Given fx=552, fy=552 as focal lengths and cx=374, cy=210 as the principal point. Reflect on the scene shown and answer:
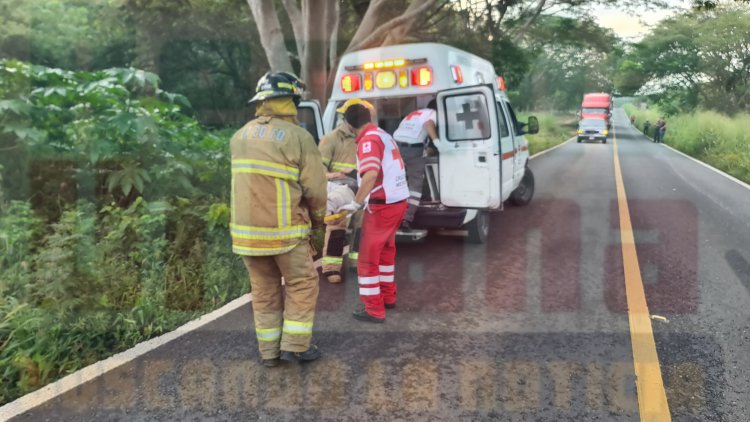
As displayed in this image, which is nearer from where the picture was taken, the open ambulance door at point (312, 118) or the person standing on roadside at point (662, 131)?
the open ambulance door at point (312, 118)

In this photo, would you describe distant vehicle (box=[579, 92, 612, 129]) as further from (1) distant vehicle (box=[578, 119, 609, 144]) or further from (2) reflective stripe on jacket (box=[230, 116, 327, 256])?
(2) reflective stripe on jacket (box=[230, 116, 327, 256])

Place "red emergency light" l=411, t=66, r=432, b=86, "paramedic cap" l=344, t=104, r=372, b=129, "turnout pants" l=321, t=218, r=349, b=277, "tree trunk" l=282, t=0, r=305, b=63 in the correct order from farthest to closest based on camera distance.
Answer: "tree trunk" l=282, t=0, r=305, b=63, "red emergency light" l=411, t=66, r=432, b=86, "turnout pants" l=321, t=218, r=349, b=277, "paramedic cap" l=344, t=104, r=372, b=129

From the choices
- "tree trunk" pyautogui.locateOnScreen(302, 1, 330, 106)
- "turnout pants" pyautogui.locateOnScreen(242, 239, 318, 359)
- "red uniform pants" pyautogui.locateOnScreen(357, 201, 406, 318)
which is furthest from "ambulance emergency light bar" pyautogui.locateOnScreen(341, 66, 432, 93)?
"tree trunk" pyautogui.locateOnScreen(302, 1, 330, 106)

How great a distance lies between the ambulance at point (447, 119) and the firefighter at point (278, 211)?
8.38 feet

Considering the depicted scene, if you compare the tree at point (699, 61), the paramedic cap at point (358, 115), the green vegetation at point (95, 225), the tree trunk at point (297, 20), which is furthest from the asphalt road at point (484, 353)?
the tree at point (699, 61)

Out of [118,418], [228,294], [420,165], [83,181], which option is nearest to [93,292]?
[228,294]

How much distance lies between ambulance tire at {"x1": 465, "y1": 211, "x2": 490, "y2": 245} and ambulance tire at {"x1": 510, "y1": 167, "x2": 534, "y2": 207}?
9.13ft

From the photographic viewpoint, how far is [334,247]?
5242 millimetres

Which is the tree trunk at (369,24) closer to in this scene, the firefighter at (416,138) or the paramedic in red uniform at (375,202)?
the firefighter at (416,138)

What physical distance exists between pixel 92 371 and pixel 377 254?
206 cm

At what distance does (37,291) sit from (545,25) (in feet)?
66.9

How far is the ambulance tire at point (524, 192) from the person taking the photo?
368 inches

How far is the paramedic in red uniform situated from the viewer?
418cm

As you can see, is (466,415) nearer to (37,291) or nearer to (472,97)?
(37,291)
